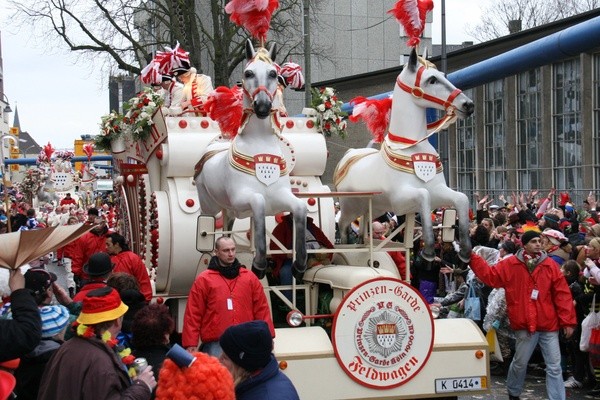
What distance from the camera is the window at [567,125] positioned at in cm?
3048

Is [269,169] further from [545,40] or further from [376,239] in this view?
[545,40]

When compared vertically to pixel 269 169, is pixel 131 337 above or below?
below

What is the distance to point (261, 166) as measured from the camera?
30.2ft

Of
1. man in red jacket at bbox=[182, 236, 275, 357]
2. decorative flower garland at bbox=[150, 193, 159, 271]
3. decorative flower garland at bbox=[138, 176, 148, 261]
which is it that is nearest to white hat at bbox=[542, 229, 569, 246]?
man in red jacket at bbox=[182, 236, 275, 357]

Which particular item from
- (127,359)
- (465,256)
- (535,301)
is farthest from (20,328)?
(535,301)

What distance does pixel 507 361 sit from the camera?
495 inches

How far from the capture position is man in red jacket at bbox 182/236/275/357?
8203 millimetres

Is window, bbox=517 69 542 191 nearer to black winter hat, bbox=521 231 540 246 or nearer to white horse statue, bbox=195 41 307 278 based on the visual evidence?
black winter hat, bbox=521 231 540 246

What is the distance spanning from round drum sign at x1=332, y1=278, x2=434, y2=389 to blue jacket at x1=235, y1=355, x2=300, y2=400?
11.6 feet

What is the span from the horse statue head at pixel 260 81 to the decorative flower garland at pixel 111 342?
370 centimetres

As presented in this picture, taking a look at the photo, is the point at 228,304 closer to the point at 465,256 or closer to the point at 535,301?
the point at 465,256

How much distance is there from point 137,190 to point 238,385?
29.7 ft

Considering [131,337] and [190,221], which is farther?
[190,221]

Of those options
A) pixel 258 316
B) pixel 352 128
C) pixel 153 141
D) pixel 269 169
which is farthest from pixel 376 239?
pixel 352 128
